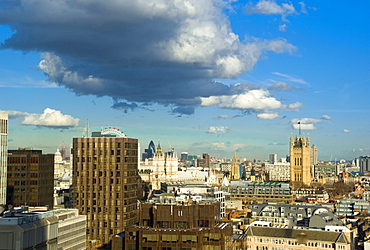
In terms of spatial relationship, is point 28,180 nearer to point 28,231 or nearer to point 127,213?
point 127,213

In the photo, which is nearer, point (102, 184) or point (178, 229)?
point (178, 229)

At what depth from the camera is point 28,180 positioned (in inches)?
6575

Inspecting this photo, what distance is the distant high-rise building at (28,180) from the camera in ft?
537

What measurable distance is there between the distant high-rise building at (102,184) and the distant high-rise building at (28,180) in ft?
77.6

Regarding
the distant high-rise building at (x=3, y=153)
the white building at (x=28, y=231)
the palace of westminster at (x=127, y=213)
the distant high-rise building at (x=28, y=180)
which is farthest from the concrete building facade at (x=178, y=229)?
the distant high-rise building at (x=28, y=180)

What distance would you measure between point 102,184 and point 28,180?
32.7 m

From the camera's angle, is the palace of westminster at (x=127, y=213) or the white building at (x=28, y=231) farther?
the palace of westminster at (x=127, y=213)

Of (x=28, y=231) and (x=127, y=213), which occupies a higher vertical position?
(x=28, y=231)

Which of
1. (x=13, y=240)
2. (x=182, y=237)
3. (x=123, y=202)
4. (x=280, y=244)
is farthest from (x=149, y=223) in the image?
(x=13, y=240)

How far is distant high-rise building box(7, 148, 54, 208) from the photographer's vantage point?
6442 inches

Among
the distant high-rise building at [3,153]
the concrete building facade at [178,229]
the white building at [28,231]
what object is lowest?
the concrete building facade at [178,229]

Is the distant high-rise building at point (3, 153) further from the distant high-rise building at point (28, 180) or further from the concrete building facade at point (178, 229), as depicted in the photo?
the concrete building facade at point (178, 229)

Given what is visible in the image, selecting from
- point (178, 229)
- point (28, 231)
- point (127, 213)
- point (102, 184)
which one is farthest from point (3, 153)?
point (28, 231)

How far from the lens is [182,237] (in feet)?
354
